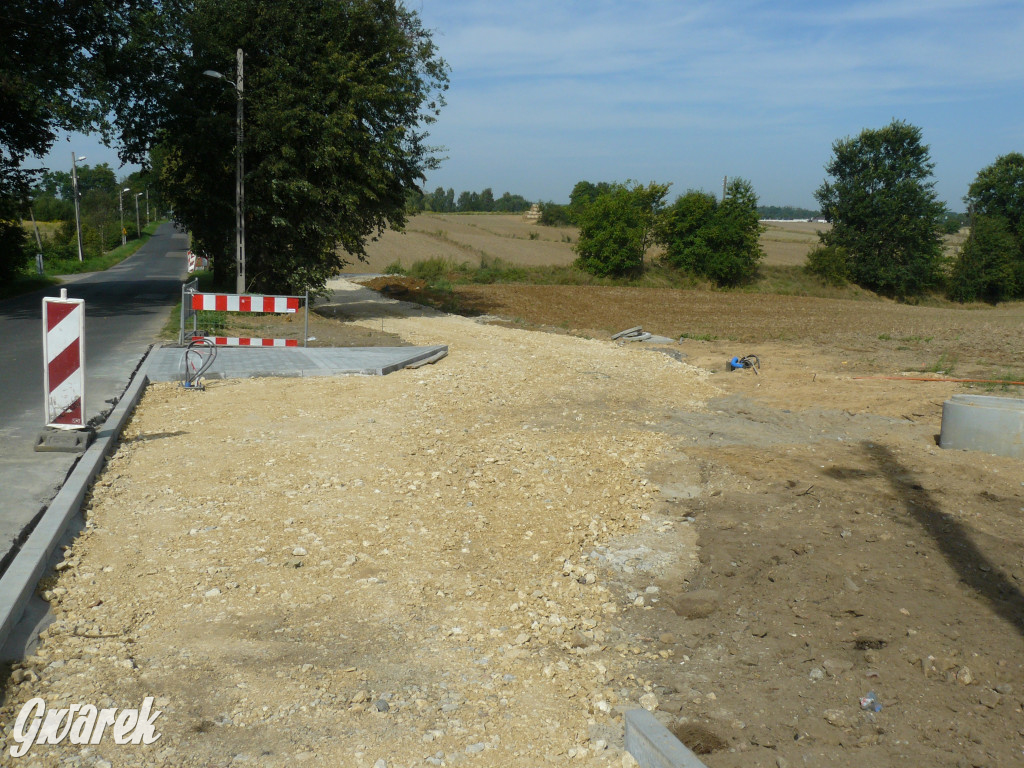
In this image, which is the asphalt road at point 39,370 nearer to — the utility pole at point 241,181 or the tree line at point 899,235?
the utility pole at point 241,181

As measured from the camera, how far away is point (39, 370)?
12336mm

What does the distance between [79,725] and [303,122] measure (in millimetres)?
18628

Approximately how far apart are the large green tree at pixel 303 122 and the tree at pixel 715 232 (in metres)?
29.7

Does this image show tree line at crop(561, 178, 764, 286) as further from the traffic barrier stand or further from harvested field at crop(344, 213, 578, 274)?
the traffic barrier stand

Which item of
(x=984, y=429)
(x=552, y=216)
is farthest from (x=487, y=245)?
(x=984, y=429)

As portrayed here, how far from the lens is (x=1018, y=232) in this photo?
60.3 m

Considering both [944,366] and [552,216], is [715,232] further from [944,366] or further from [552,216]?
[552,216]

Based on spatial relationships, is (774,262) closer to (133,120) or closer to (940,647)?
(133,120)

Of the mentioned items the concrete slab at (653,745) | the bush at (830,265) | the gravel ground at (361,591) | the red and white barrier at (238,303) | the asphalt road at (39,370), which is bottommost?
the gravel ground at (361,591)

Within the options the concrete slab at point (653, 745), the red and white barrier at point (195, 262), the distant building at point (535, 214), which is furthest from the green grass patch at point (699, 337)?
the distant building at point (535, 214)

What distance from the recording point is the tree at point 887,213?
5466 centimetres

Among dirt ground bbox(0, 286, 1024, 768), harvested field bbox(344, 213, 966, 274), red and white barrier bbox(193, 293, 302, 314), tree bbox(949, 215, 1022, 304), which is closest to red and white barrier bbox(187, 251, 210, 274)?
harvested field bbox(344, 213, 966, 274)

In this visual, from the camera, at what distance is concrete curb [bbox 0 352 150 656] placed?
4.27 m

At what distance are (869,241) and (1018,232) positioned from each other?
1450 cm
